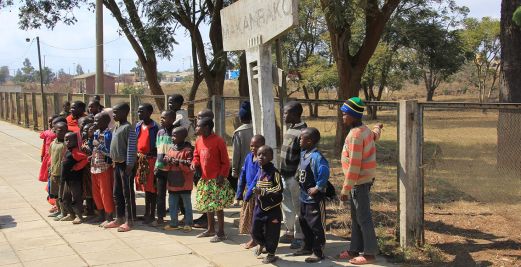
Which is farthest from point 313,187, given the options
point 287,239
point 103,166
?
point 103,166

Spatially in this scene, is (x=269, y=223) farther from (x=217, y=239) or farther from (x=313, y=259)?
(x=217, y=239)

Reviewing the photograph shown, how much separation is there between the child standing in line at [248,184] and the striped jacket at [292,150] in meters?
0.31

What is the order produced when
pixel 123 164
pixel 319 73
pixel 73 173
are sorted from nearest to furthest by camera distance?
pixel 123 164, pixel 73 173, pixel 319 73

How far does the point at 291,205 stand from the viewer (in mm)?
5625

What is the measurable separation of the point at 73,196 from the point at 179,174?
1.63 meters

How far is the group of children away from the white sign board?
2.69 feet

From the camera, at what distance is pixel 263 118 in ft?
19.4

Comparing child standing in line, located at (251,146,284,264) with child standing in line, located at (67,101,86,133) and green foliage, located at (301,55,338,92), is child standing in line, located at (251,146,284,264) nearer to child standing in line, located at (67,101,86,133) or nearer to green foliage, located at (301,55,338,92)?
child standing in line, located at (67,101,86,133)

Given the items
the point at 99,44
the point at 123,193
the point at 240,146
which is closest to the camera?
the point at 240,146

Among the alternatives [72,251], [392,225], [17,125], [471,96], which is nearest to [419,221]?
[392,225]

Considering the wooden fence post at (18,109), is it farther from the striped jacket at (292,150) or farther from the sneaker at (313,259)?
the sneaker at (313,259)

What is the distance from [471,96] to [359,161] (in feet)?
205

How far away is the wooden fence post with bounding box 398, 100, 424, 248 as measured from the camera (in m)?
5.35

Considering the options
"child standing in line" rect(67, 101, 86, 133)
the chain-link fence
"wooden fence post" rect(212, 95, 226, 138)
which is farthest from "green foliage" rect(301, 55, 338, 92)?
"child standing in line" rect(67, 101, 86, 133)
